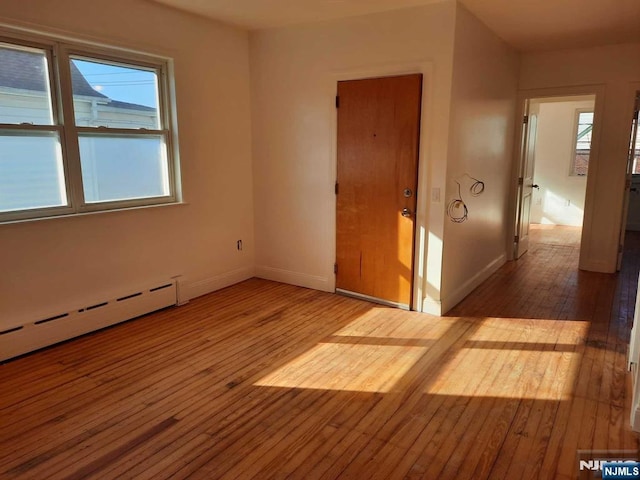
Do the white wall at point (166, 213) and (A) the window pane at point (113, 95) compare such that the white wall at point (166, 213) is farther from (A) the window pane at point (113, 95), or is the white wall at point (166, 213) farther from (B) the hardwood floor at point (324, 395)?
(B) the hardwood floor at point (324, 395)

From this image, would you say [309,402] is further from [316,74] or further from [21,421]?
[316,74]

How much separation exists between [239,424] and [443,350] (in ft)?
5.27

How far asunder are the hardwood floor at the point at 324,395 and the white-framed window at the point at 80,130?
1094 mm

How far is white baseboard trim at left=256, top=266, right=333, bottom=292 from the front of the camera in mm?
4672

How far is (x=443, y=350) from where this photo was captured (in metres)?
3.30

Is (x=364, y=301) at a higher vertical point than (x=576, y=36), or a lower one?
lower

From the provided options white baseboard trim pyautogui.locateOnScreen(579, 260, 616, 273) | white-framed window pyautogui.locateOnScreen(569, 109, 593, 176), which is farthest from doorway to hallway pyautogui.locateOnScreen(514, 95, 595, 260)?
white baseboard trim pyautogui.locateOnScreen(579, 260, 616, 273)

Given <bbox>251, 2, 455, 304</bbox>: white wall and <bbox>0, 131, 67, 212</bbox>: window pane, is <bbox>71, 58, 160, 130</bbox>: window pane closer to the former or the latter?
<bbox>0, 131, 67, 212</bbox>: window pane

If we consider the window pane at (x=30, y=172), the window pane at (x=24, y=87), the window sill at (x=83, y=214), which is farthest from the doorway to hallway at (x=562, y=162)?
the window pane at (x=24, y=87)

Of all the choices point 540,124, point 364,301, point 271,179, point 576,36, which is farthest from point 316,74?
point 540,124

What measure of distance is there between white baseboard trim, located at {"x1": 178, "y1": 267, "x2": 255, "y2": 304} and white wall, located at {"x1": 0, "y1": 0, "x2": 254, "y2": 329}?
0.01 meters

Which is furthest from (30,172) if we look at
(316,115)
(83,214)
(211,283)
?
(316,115)

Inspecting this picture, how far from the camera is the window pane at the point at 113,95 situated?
3.40 meters

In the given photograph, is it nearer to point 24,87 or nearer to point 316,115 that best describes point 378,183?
point 316,115
